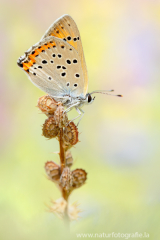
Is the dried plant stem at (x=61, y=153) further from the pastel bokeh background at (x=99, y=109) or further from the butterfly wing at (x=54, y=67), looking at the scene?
the butterfly wing at (x=54, y=67)

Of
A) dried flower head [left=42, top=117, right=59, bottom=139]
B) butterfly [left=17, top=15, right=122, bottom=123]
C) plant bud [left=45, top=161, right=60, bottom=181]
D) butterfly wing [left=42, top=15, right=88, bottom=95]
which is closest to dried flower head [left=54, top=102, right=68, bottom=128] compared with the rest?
dried flower head [left=42, top=117, right=59, bottom=139]

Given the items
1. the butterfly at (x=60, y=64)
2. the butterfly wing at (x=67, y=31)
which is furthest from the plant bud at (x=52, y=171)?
the butterfly wing at (x=67, y=31)

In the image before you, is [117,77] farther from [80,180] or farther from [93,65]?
[80,180]

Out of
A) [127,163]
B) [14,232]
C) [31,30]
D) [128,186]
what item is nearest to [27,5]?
[31,30]

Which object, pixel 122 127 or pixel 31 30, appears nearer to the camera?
pixel 122 127

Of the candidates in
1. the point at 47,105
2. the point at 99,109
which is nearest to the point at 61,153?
the point at 47,105

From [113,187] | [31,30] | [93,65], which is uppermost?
[31,30]

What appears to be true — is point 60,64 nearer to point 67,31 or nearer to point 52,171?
point 67,31

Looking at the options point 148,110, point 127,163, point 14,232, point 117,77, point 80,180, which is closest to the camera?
point 14,232
